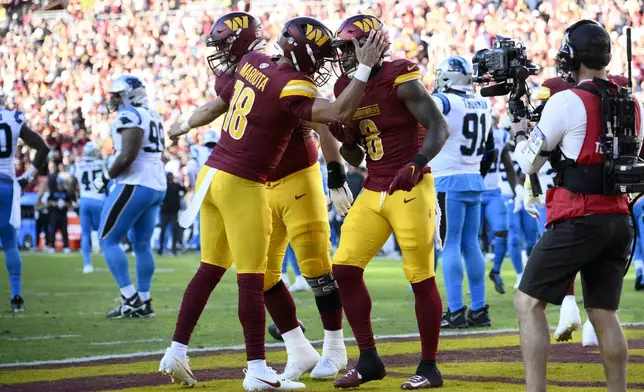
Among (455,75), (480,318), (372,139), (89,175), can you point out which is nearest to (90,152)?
(89,175)

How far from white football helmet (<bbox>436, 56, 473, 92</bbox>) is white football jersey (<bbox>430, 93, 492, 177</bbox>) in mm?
85

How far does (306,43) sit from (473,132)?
354 cm

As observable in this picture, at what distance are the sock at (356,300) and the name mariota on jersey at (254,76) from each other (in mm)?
1105

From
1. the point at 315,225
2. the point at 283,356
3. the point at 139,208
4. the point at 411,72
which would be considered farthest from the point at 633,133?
the point at 139,208

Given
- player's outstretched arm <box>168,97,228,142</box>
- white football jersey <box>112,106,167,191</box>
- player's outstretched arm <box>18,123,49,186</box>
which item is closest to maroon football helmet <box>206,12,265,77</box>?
player's outstretched arm <box>168,97,228,142</box>

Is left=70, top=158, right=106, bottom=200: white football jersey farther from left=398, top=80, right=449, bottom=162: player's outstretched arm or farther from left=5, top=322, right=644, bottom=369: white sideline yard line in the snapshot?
left=398, top=80, right=449, bottom=162: player's outstretched arm

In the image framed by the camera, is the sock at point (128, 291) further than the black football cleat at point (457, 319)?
Yes

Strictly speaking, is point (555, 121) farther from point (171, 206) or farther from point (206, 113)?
point (171, 206)

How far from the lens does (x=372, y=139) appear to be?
6.07 m

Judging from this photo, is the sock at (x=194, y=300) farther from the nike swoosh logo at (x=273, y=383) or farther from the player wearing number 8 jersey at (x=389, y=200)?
the player wearing number 8 jersey at (x=389, y=200)

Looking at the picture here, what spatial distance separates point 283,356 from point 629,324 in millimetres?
3198

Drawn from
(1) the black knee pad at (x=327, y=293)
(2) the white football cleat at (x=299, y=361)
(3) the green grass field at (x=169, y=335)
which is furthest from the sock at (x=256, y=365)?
(1) the black knee pad at (x=327, y=293)

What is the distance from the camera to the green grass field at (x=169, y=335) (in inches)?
244

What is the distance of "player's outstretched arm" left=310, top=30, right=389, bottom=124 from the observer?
533cm
